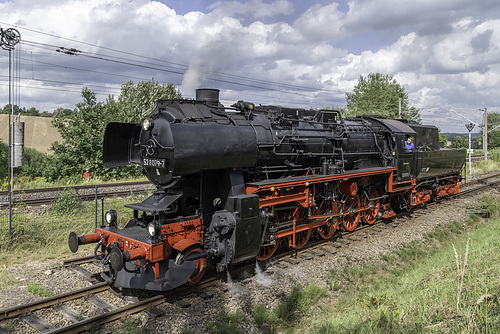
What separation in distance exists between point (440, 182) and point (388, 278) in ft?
30.0

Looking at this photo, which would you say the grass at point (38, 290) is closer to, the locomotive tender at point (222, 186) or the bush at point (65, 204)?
the locomotive tender at point (222, 186)

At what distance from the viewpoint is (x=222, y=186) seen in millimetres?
6957

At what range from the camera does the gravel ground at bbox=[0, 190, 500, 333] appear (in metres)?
5.45

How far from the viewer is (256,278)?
7.08m

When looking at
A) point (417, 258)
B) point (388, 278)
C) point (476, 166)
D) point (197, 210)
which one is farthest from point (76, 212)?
point (476, 166)

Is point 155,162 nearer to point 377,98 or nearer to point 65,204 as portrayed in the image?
point 65,204

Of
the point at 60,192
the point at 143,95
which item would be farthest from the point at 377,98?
the point at 60,192

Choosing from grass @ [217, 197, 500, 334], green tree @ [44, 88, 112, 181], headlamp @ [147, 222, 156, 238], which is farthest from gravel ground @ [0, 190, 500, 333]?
green tree @ [44, 88, 112, 181]

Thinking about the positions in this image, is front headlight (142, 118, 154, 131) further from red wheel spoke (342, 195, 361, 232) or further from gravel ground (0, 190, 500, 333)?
red wheel spoke (342, 195, 361, 232)

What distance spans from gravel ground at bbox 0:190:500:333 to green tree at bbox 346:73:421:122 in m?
30.7

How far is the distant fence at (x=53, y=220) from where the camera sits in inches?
342

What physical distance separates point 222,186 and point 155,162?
4.63 ft

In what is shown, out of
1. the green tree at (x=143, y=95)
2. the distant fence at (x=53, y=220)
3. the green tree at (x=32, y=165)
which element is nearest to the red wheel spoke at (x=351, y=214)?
the distant fence at (x=53, y=220)

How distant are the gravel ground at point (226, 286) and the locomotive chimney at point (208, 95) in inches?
144
